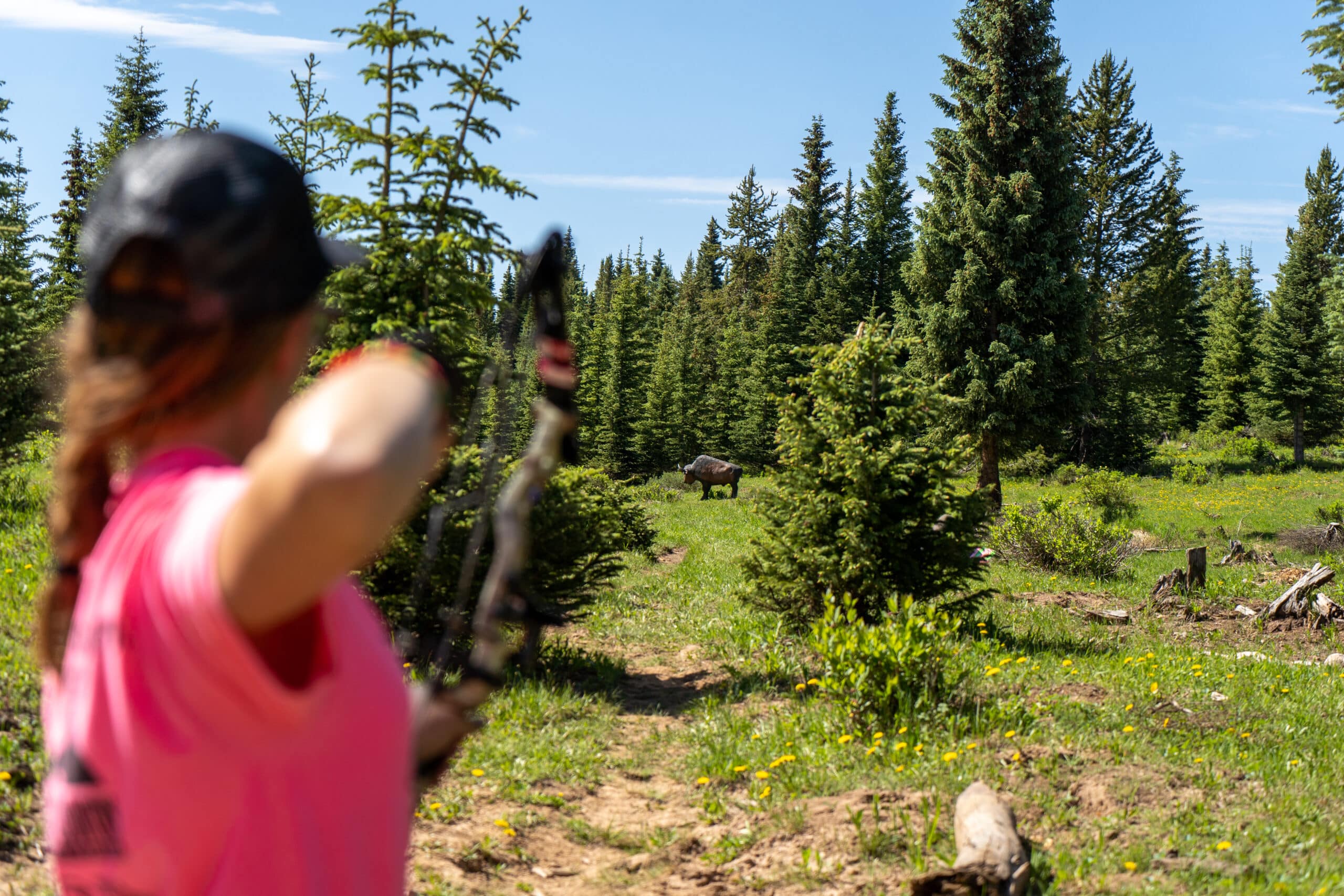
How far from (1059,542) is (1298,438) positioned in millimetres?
36929

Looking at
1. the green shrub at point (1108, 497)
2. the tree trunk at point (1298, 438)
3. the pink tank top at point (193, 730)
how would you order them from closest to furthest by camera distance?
the pink tank top at point (193, 730), the green shrub at point (1108, 497), the tree trunk at point (1298, 438)

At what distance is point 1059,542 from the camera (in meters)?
17.1

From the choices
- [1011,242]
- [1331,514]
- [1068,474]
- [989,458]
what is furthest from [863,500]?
[1068,474]

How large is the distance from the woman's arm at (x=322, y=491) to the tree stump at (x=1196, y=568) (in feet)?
53.9

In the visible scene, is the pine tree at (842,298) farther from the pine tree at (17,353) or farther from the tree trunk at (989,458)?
the pine tree at (17,353)

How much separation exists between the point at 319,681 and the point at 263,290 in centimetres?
45

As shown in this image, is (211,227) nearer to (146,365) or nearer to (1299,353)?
(146,365)

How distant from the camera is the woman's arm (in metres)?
0.83

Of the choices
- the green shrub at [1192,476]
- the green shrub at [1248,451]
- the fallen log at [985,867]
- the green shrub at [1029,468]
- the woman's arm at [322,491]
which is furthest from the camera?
the green shrub at [1248,451]

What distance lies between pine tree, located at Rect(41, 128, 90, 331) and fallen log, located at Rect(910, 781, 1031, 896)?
1137 inches

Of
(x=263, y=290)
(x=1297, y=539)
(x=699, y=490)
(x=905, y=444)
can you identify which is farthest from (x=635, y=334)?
(x=263, y=290)

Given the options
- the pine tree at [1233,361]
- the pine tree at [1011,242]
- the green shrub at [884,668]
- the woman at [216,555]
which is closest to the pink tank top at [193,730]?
the woman at [216,555]

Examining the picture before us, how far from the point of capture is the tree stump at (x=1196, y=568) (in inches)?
587

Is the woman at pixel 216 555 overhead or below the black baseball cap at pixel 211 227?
below
